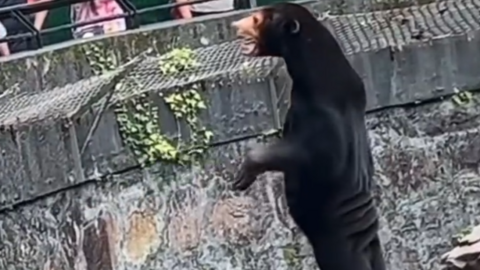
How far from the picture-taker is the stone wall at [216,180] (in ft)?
15.4

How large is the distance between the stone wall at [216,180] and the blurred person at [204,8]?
11.4 inches

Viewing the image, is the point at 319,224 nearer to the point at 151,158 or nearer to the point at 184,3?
the point at 151,158

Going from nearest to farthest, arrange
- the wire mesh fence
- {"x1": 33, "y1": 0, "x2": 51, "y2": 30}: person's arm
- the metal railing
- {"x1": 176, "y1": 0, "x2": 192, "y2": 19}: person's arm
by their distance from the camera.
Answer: the wire mesh fence
the metal railing
{"x1": 33, "y1": 0, "x2": 51, "y2": 30}: person's arm
{"x1": 176, "y1": 0, "x2": 192, "y2": 19}: person's arm

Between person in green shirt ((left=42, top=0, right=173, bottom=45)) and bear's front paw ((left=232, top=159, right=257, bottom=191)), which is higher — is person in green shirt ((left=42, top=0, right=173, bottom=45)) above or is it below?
above

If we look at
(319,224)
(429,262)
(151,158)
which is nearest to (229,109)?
(151,158)

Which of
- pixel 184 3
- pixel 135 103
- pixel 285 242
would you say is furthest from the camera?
pixel 184 3

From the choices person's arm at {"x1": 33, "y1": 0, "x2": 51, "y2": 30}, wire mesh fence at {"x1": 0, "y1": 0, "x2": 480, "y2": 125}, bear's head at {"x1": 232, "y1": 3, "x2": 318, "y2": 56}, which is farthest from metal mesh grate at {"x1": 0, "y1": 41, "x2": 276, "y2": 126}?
bear's head at {"x1": 232, "y1": 3, "x2": 318, "y2": 56}

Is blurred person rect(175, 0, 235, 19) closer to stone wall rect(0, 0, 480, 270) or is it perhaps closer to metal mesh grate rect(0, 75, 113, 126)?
stone wall rect(0, 0, 480, 270)

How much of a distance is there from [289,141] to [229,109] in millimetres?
1884

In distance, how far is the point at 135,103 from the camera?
16.1 feet

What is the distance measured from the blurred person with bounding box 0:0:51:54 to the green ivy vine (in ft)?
1.02

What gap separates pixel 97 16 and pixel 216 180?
1028 millimetres

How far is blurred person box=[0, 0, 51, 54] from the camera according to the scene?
5.31 meters

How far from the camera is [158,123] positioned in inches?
196
